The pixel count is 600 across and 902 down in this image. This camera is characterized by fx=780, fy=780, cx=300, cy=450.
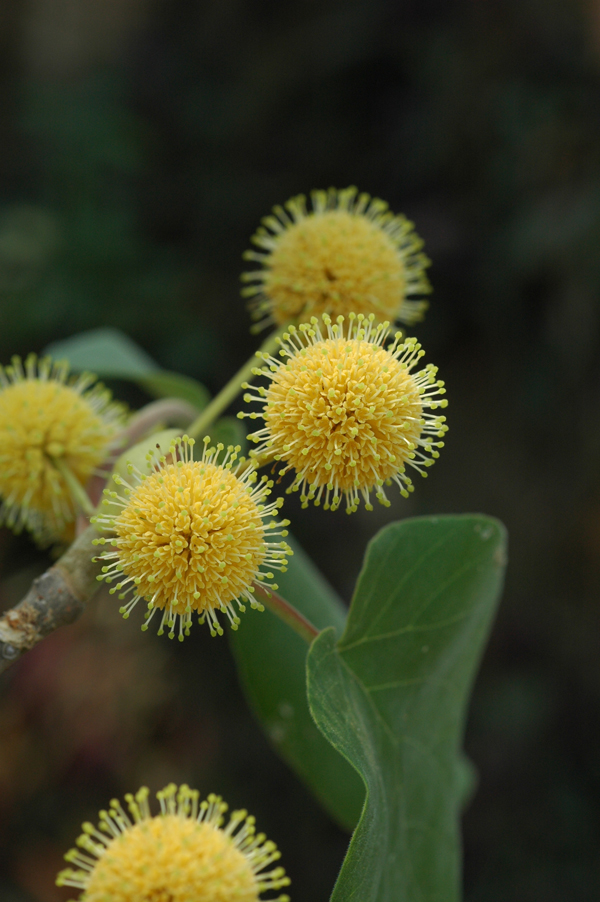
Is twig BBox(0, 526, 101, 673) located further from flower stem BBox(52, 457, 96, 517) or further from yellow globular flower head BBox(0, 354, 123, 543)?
yellow globular flower head BBox(0, 354, 123, 543)

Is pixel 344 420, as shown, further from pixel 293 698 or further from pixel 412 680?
pixel 293 698

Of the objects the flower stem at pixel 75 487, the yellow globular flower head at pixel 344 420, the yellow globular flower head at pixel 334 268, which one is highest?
the yellow globular flower head at pixel 334 268

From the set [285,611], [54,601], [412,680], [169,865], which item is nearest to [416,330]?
[412,680]

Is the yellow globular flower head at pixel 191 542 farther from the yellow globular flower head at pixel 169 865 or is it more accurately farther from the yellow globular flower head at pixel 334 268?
the yellow globular flower head at pixel 334 268

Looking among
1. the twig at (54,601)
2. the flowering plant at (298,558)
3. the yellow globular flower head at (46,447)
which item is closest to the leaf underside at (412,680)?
the flowering plant at (298,558)

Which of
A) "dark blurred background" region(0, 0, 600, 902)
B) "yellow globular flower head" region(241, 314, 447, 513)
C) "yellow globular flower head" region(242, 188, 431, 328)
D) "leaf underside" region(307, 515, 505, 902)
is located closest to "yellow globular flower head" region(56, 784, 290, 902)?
"leaf underside" region(307, 515, 505, 902)

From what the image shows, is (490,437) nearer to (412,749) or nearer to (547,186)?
(547,186)
